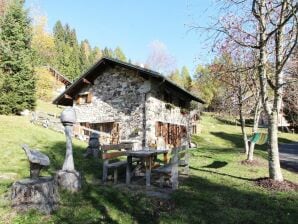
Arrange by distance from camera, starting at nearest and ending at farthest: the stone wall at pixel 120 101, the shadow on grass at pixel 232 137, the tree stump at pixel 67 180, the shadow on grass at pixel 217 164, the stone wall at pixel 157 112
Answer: the tree stump at pixel 67 180 < the shadow on grass at pixel 217 164 < the stone wall at pixel 157 112 < the stone wall at pixel 120 101 < the shadow on grass at pixel 232 137

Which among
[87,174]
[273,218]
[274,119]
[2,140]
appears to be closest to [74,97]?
[2,140]

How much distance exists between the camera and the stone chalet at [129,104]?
66.6 feet

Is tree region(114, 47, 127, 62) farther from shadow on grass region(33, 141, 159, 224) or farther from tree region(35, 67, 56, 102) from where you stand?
shadow on grass region(33, 141, 159, 224)

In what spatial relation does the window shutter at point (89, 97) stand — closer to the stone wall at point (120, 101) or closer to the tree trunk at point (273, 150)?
the stone wall at point (120, 101)

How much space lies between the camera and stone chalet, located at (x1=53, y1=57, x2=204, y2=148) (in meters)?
20.3

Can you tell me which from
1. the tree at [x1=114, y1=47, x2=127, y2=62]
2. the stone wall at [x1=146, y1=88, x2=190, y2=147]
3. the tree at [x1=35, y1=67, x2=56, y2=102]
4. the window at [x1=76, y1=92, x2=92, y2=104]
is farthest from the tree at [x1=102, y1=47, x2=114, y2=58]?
the stone wall at [x1=146, y1=88, x2=190, y2=147]

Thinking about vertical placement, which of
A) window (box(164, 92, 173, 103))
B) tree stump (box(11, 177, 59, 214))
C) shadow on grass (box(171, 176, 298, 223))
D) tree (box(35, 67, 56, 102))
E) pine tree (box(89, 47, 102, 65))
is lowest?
shadow on grass (box(171, 176, 298, 223))

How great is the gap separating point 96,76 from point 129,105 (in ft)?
11.8

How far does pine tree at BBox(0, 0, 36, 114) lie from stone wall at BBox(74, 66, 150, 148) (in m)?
7.85

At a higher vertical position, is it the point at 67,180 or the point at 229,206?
the point at 67,180

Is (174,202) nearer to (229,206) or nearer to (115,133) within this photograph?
(229,206)

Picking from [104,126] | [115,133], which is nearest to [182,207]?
[115,133]

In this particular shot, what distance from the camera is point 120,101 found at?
21.5 metres

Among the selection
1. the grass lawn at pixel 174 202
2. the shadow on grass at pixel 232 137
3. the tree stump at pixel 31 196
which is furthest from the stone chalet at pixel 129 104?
the tree stump at pixel 31 196
